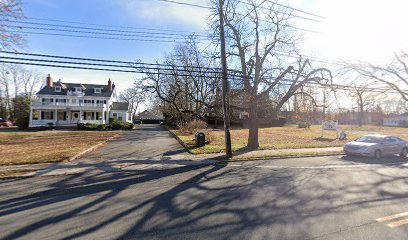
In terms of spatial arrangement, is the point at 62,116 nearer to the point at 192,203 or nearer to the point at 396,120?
the point at 192,203

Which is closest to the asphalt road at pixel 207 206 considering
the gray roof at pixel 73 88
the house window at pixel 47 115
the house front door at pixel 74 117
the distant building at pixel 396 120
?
the house front door at pixel 74 117

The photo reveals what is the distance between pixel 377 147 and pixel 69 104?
43.9m

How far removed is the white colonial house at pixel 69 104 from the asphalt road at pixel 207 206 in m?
36.1

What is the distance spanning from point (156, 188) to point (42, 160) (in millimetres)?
7646

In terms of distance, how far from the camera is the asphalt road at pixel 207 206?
3969 millimetres

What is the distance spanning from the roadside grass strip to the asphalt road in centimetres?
2

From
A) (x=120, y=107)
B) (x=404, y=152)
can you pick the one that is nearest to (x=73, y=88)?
(x=120, y=107)

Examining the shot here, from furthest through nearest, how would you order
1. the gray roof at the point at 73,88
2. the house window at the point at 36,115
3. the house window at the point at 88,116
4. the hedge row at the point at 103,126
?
the gray roof at the point at 73,88, the house window at the point at 88,116, the house window at the point at 36,115, the hedge row at the point at 103,126

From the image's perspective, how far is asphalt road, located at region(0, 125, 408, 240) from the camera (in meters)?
3.97

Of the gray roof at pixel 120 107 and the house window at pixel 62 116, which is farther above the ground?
the gray roof at pixel 120 107

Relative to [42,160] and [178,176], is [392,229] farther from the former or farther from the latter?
[42,160]

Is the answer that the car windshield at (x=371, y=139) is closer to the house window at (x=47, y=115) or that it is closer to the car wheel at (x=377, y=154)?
the car wheel at (x=377, y=154)

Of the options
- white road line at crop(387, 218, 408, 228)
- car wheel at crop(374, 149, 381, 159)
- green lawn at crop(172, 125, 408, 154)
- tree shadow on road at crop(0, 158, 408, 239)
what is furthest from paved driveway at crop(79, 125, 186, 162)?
car wheel at crop(374, 149, 381, 159)

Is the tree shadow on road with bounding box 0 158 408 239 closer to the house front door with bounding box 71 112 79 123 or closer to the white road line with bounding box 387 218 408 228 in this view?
the white road line with bounding box 387 218 408 228
